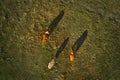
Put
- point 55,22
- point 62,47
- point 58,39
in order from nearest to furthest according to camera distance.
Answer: point 62,47 < point 58,39 < point 55,22

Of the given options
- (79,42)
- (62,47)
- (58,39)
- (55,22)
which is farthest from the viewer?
(55,22)

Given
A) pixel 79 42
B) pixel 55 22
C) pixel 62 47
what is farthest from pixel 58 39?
pixel 79 42

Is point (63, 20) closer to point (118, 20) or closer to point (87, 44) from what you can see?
point (87, 44)

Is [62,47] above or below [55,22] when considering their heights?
below

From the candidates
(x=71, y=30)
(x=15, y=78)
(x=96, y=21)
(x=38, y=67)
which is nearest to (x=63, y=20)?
(x=71, y=30)

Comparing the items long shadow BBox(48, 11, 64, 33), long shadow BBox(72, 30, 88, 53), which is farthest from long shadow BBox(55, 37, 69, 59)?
long shadow BBox(48, 11, 64, 33)

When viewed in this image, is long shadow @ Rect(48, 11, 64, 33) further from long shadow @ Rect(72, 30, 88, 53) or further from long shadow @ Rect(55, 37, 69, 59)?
long shadow @ Rect(72, 30, 88, 53)

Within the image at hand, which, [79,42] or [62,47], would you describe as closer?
[62,47]

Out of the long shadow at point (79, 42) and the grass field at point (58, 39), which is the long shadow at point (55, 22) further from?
the long shadow at point (79, 42)

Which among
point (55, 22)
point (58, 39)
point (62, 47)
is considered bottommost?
point (62, 47)

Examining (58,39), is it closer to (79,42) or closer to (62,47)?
(62,47)
